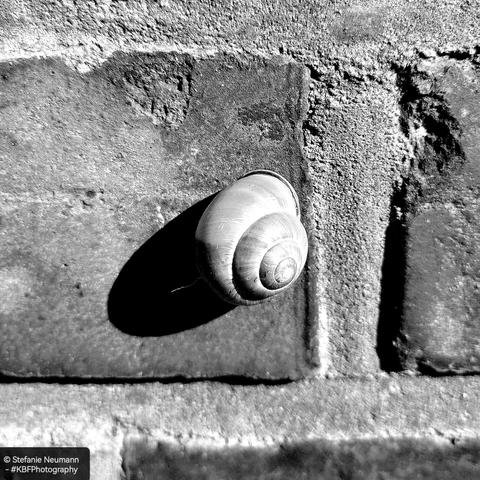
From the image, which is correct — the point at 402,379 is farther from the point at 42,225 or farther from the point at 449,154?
the point at 42,225

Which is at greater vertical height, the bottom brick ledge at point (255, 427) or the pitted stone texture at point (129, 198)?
the pitted stone texture at point (129, 198)

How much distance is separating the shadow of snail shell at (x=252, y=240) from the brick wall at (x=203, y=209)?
2 centimetres

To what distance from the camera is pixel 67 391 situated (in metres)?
0.50

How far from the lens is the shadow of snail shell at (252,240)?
0.43 metres

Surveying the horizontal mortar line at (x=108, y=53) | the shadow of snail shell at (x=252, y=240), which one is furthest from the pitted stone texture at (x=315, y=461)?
the horizontal mortar line at (x=108, y=53)

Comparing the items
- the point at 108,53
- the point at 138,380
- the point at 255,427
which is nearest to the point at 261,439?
the point at 255,427

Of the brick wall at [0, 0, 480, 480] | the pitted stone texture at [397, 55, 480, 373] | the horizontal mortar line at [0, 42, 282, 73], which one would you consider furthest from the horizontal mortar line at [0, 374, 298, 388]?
the horizontal mortar line at [0, 42, 282, 73]

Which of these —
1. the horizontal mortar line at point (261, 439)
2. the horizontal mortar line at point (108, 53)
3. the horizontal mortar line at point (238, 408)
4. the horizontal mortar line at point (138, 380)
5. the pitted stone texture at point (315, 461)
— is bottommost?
the pitted stone texture at point (315, 461)

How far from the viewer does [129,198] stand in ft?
1.52

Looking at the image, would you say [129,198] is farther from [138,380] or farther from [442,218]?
[442,218]

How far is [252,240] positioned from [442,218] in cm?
19

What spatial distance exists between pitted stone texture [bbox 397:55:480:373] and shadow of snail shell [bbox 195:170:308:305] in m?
0.12

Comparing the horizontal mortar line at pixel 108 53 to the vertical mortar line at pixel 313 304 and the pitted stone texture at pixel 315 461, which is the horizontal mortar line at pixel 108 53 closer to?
the vertical mortar line at pixel 313 304

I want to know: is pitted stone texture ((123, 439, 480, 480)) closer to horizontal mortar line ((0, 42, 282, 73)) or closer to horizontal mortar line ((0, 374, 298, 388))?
horizontal mortar line ((0, 374, 298, 388))
